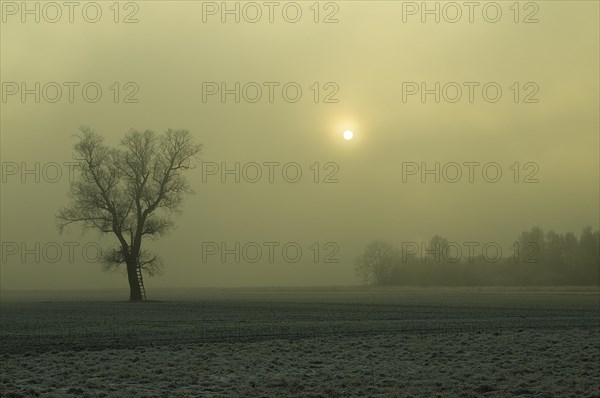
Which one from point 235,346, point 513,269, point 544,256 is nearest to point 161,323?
point 235,346

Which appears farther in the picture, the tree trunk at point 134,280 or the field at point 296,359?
the tree trunk at point 134,280

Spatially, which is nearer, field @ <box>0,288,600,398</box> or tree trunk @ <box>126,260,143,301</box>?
field @ <box>0,288,600,398</box>

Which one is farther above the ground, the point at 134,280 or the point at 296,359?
the point at 134,280

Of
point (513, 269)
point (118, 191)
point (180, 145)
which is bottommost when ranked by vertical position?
point (513, 269)

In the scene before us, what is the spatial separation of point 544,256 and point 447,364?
433 feet

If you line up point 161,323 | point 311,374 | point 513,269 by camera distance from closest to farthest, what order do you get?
1. point 311,374
2. point 161,323
3. point 513,269

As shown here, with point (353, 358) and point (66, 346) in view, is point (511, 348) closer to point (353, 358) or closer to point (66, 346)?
point (353, 358)

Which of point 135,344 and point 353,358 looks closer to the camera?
point 353,358

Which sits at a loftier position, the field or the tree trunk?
the tree trunk

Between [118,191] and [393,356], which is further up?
[118,191]

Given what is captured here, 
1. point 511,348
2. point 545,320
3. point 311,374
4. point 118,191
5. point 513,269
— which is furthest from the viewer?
point 513,269

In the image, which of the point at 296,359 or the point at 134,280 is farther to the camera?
the point at 134,280

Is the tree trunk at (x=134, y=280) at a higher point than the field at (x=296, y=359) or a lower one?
higher

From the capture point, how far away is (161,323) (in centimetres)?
3744
